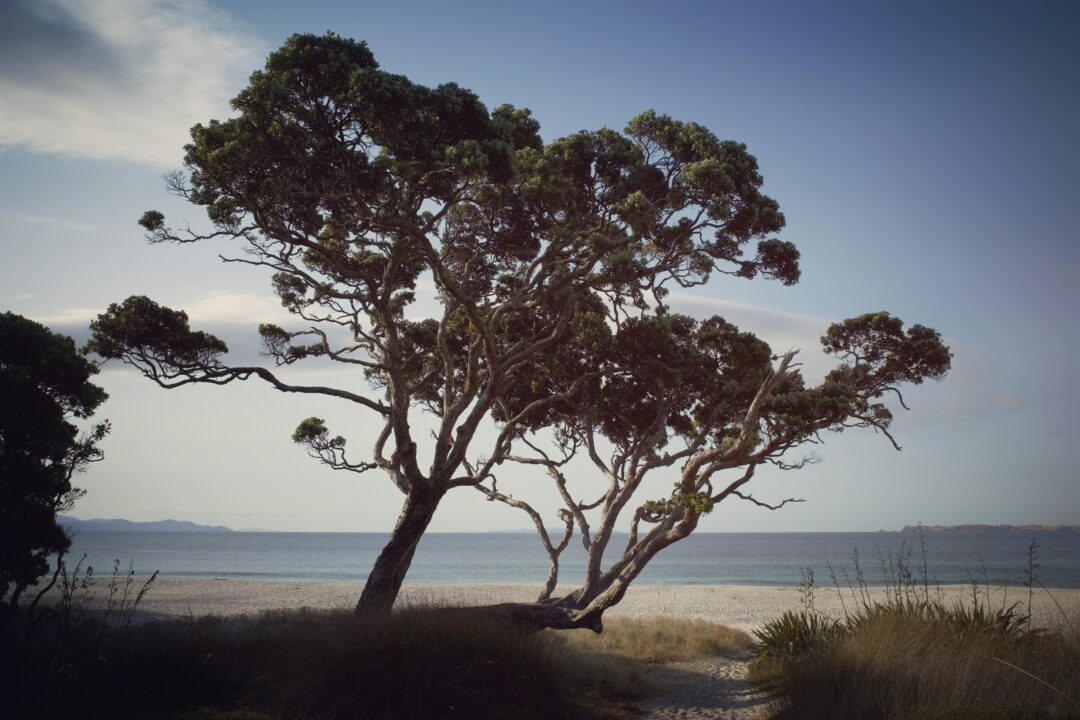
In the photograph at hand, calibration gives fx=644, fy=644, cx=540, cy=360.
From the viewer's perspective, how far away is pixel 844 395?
13.7 metres

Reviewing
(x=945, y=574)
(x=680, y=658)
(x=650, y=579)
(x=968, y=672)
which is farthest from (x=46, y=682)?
(x=945, y=574)

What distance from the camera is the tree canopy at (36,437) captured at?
474 inches

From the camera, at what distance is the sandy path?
8664mm

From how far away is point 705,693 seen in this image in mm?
10219

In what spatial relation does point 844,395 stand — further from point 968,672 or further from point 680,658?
point 968,672

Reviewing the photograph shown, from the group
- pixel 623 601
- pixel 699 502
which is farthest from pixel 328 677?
pixel 623 601

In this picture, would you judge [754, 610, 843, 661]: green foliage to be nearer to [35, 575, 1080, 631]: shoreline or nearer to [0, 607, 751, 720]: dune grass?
[0, 607, 751, 720]: dune grass

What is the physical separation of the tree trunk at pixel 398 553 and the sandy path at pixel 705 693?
4.51m

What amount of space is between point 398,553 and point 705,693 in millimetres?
5538

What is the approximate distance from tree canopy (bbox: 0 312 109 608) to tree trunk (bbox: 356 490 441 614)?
19.8 ft

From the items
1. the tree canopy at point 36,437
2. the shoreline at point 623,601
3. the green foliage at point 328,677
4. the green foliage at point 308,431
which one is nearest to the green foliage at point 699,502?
the green foliage at point 328,677

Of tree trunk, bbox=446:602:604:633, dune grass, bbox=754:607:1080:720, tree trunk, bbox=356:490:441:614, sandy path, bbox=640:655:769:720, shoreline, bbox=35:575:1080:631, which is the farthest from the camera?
shoreline, bbox=35:575:1080:631

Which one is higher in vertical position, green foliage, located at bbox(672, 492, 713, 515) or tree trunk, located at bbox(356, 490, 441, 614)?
green foliage, located at bbox(672, 492, 713, 515)

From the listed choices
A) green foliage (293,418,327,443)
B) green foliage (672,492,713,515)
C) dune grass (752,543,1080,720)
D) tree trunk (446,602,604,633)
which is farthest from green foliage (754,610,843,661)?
green foliage (293,418,327,443)
